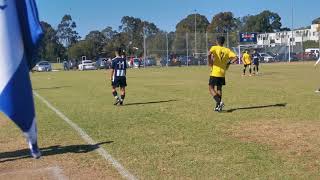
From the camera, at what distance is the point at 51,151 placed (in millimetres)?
9828

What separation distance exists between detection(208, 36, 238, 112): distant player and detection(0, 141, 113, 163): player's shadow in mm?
5544

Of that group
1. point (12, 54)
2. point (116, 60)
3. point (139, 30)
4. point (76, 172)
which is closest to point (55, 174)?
point (76, 172)

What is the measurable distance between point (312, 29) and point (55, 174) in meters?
131

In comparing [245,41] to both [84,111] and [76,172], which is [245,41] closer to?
[84,111]

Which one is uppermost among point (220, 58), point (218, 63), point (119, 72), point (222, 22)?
point (222, 22)

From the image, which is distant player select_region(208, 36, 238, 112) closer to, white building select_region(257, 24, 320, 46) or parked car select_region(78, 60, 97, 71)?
parked car select_region(78, 60, 97, 71)

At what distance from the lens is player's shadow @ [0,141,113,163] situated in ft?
31.0

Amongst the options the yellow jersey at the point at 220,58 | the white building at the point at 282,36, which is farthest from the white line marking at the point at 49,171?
the white building at the point at 282,36

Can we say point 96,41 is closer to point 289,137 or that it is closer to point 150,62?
point 150,62

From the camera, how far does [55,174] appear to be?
7.99 metres

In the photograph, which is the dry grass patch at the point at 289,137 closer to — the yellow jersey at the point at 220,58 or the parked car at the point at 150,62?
the yellow jersey at the point at 220,58

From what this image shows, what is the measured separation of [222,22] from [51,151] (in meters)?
140

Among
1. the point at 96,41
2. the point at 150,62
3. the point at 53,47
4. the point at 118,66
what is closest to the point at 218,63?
the point at 118,66

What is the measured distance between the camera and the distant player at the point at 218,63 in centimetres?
1505
